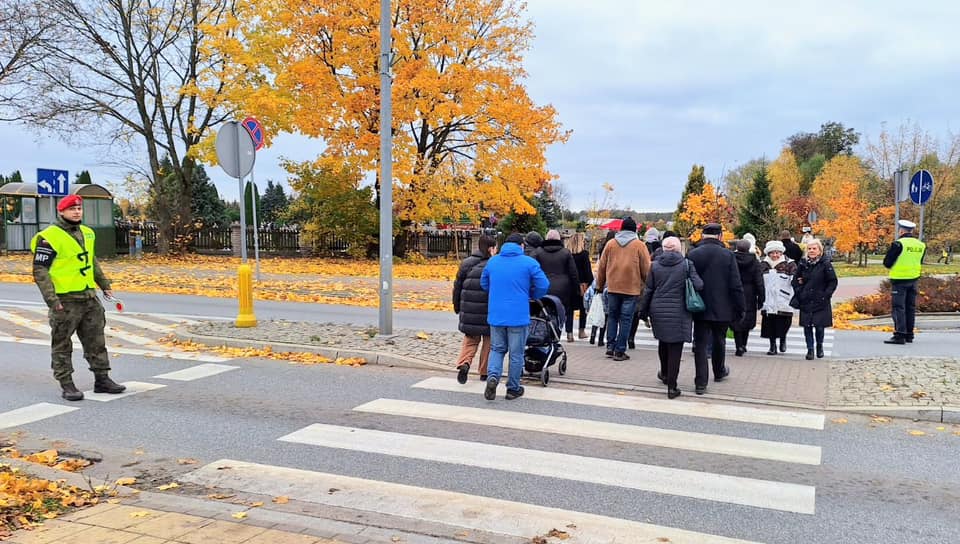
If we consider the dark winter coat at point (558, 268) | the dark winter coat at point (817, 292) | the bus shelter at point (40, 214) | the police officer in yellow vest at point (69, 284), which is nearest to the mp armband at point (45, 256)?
the police officer in yellow vest at point (69, 284)

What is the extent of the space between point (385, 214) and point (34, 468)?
6.29 meters

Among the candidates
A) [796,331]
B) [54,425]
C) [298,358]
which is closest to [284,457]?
[54,425]

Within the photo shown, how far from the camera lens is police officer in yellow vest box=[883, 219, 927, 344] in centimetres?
1081

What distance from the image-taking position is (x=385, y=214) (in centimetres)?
1052

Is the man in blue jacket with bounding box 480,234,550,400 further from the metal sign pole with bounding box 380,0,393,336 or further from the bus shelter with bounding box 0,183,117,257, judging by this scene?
the bus shelter with bounding box 0,183,117,257

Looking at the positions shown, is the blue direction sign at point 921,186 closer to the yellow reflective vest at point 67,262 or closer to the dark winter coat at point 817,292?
the dark winter coat at point 817,292

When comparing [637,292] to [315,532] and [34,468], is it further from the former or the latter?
[34,468]

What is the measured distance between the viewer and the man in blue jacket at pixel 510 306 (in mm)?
7348

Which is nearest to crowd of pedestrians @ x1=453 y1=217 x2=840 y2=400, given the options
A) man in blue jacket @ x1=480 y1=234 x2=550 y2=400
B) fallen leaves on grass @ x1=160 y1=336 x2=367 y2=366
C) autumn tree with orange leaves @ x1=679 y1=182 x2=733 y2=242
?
man in blue jacket @ x1=480 y1=234 x2=550 y2=400

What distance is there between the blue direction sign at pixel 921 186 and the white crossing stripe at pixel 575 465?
11.6 meters

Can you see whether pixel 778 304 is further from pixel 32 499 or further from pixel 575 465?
pixel 32 499

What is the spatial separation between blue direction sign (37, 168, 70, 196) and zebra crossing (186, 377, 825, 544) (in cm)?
1763

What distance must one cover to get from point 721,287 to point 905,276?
5204 mm

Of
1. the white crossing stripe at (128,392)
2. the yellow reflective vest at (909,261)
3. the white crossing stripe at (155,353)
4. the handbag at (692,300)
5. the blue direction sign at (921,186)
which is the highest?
the blue direction sign at (921,186)
